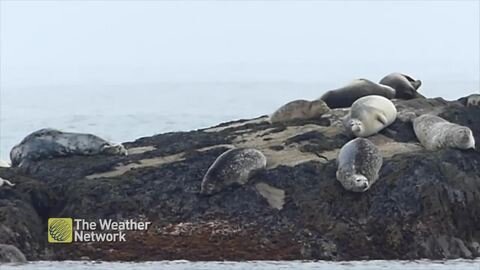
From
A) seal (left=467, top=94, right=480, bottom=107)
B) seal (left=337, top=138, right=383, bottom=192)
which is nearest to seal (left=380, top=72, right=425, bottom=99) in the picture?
seal (left=467, top=94, right=480, bottom=107)

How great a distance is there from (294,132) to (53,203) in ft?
10.4

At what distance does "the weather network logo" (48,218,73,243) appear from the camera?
16422 mm

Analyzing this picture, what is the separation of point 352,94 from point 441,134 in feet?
10.4

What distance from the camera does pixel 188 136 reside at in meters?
19.3

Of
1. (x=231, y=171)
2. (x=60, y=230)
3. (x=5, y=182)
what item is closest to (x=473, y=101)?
(x=231, y=171)

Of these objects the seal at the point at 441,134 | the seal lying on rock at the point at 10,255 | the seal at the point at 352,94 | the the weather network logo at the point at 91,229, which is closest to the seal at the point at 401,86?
the seal at the point at 352,94

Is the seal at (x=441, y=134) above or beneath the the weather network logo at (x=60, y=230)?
above

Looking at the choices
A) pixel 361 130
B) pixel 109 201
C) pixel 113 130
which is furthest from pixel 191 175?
pixel 113 130

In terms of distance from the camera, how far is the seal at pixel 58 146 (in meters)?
18.6

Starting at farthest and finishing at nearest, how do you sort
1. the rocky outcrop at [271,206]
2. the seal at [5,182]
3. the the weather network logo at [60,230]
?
the seal at [5,182] < the the weather network logo at [60,230] < the rocky outcrop at [271,206]

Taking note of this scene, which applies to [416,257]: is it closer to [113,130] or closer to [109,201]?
[109,201]

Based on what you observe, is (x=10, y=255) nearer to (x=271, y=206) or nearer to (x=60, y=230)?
(x=60, y=230)

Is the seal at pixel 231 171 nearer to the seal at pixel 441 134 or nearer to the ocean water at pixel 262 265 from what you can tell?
the ocean water at pixel 262 265

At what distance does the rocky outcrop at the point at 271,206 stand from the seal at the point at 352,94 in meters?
2.51
